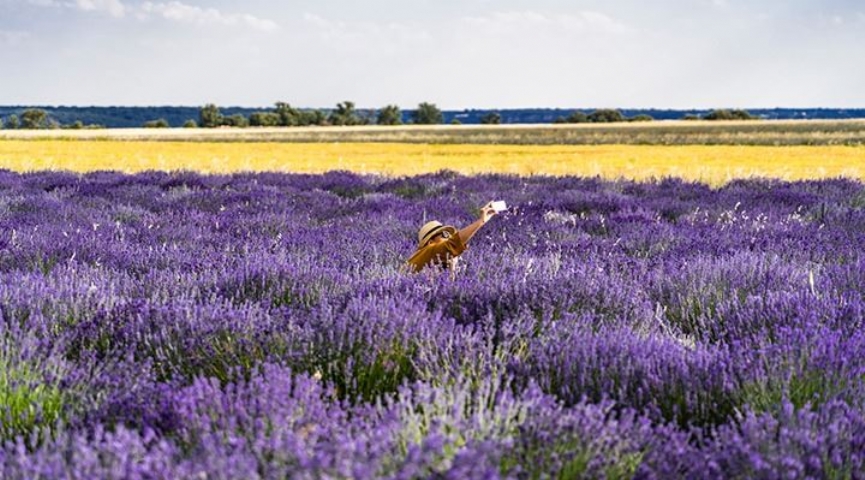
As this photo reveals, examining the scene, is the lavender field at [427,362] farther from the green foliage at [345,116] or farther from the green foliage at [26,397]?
the green foliage at [345,116]

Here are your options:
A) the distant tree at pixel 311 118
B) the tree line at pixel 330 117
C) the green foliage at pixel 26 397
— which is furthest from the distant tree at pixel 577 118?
the green foliage at pixel 26 397

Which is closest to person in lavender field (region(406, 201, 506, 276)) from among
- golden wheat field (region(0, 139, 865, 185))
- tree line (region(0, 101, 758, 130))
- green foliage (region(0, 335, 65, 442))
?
green foliage (region(0, 335, 65, 442))

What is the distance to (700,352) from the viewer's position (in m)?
2.47

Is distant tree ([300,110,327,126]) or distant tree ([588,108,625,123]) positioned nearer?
distant tree ([588,108,625,123])

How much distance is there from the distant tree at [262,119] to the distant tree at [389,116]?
13561mm

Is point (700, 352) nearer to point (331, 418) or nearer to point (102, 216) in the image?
point (331, 418)

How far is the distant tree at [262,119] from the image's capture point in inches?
4195

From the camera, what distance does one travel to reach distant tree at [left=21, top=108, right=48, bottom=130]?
12501 cm

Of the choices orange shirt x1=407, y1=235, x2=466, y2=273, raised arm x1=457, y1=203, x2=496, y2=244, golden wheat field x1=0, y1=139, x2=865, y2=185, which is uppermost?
raised arm x1=457, y1=203, x2=496, y2=244

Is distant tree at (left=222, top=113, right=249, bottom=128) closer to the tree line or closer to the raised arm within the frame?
the tree line

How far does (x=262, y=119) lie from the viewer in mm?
106250

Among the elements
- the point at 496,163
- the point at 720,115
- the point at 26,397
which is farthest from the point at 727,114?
the point at 26,397

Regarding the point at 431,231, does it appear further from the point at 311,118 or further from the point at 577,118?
the point at 311,118

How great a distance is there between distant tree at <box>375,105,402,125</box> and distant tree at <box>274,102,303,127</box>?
10355mm
